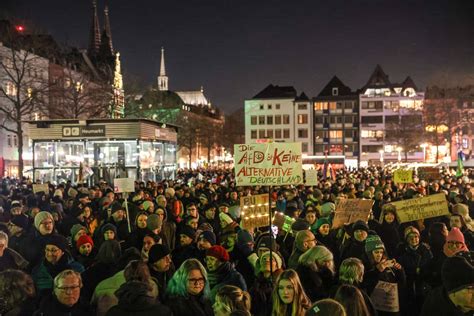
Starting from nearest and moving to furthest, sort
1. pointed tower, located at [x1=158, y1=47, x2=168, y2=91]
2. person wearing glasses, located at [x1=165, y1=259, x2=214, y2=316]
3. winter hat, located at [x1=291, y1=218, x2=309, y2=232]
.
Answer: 1. person wearing glasses, located at [x1=165, y1=259, x2=214, y2=316]
2. winter hat, located at [x1=291, y1=218, x2=309, y2=232]
3. pointed tower, located at [x1=158, y1=47, x2=168, y2=91]

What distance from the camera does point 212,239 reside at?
743cm

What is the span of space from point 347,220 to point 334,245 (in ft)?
2.73

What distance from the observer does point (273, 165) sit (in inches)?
326

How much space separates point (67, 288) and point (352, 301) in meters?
2.44

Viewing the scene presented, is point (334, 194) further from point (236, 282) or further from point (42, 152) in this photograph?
point (42, 152)

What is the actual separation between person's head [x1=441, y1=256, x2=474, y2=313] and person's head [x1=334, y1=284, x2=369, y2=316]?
2.23ft

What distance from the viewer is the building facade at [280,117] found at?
92.1 m

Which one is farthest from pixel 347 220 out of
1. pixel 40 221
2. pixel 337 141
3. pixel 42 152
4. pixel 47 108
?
pixel 337 141

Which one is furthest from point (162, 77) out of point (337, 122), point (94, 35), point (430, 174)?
point (430, 174)

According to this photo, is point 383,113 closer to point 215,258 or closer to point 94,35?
point 94,35

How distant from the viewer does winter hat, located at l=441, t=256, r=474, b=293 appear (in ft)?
14.2

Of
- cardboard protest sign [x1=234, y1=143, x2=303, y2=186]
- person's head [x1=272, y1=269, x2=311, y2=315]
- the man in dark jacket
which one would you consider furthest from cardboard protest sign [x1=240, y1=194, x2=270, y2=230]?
the man in dark jacket

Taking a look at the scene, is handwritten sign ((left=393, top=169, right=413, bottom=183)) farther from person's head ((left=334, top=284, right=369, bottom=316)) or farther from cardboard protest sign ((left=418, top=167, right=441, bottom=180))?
person's head ((left=334, top=284, right=369, bottom=316))

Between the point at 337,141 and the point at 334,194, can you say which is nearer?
the point at 334,194
